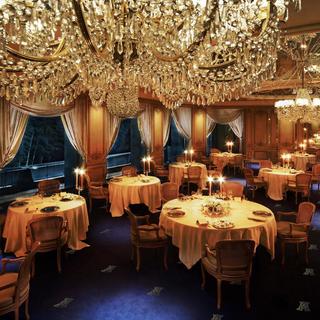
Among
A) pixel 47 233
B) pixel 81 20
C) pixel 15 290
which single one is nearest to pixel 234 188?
pixel 47 233

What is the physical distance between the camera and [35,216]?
561 centimetres

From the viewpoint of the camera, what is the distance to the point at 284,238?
5527 millimetres

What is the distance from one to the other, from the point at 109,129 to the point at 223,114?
300 inches

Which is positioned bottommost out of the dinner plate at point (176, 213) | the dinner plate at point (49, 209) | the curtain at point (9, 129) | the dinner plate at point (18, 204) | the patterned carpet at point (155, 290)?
the patterned carpet at point (155, 290)

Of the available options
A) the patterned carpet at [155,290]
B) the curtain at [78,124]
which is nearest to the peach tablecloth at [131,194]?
the curtain at [78,124]

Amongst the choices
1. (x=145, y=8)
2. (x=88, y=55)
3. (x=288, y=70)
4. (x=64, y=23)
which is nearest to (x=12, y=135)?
(x=88, y=55)

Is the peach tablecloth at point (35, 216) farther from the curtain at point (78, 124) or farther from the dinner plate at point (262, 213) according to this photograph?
the curtain at point (78, 124)

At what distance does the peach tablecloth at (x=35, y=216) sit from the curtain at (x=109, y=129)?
15.1 ft

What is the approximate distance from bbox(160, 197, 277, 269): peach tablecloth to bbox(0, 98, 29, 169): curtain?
4224mm

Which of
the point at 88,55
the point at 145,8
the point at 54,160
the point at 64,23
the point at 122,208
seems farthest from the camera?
the point at 54,160

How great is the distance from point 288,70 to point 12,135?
23.3 ft

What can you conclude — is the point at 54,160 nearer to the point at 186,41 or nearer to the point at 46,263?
the point at 46,263

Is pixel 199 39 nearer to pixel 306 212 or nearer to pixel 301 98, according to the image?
pixel 306 212

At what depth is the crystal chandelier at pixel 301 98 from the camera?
6871 millimetres
